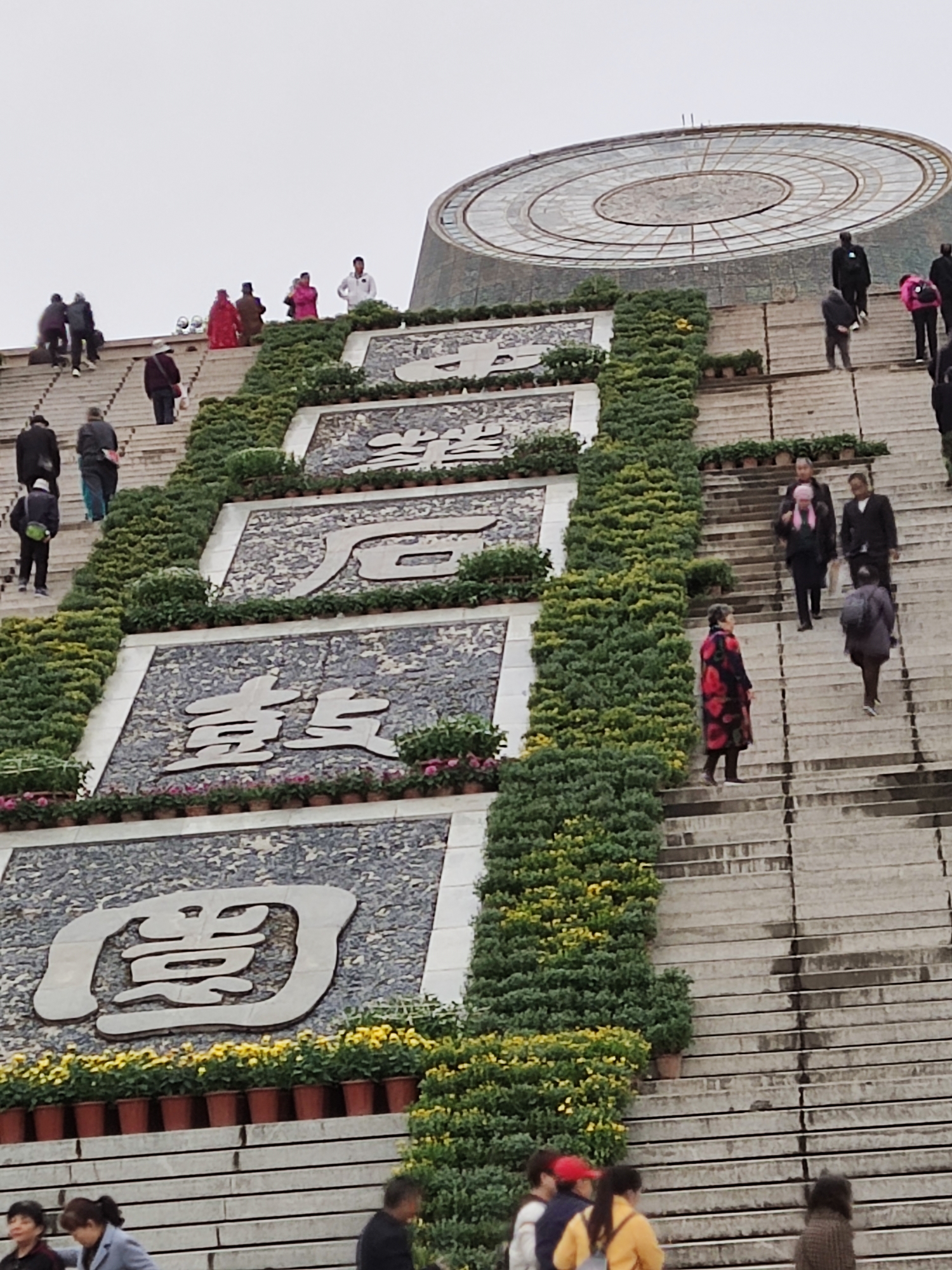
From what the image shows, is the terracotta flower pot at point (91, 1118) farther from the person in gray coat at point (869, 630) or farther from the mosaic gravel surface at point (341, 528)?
the mosaic gravel surface at point (341, 528)

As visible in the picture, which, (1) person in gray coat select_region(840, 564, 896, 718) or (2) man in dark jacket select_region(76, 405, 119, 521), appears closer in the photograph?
(1) person in gray coat select_region(840, 564, 896, 718)

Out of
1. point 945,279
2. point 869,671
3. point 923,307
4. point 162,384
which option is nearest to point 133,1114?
point 869,671

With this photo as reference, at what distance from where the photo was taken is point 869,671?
17844mm

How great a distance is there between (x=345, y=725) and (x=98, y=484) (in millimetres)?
6686

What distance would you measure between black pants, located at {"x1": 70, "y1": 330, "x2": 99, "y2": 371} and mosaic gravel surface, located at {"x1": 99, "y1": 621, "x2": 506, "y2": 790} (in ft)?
32.8

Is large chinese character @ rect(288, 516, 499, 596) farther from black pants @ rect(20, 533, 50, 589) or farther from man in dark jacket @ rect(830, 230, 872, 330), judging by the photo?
man in dark jacket @ rect(830, 230, 872, 330)

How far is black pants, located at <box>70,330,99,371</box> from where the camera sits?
100.0ft

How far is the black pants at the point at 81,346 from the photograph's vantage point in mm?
30469

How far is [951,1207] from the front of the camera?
12102mm

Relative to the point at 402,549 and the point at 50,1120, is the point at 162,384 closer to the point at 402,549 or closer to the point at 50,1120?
the point at 402,549

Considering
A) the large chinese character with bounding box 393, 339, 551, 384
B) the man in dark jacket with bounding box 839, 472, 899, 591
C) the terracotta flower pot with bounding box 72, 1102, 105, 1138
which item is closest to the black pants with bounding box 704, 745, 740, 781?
the man in dark jacket with bounding box 839, 472, 899, 591

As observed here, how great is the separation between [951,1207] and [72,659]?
431 inches

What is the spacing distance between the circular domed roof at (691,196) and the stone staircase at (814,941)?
12879mm

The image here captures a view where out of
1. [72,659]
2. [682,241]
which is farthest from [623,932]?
[682,241]
